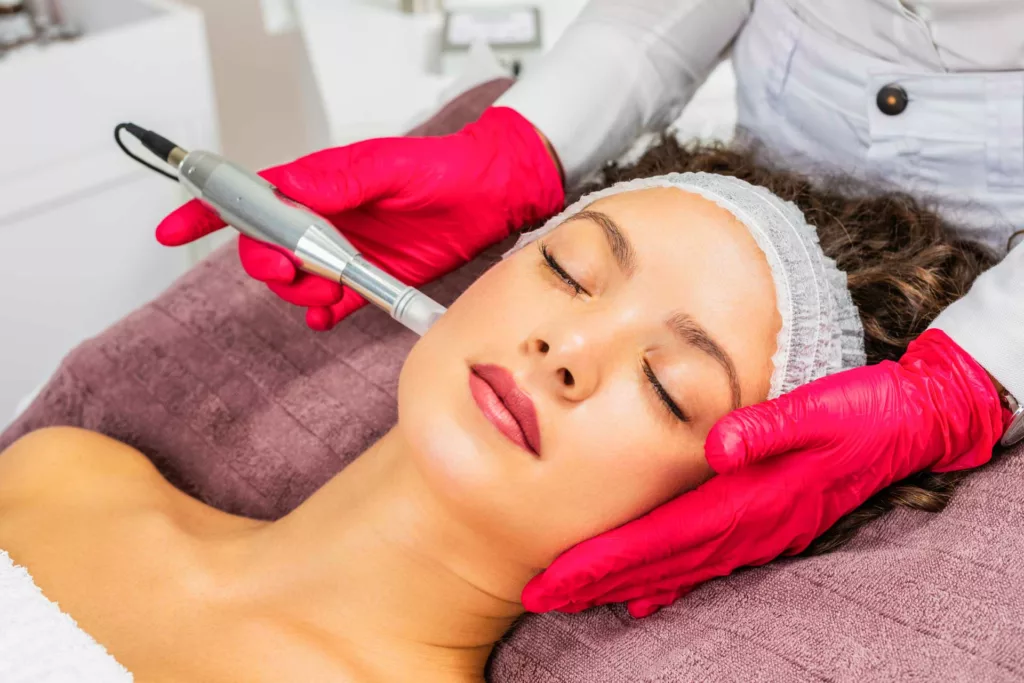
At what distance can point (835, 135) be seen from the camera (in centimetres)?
127

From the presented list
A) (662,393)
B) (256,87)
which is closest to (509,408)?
(662,393)

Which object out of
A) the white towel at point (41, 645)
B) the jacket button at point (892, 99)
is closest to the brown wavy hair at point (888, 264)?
the jacket button at point (892, 99)

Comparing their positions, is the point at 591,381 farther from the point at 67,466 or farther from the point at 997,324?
the point at 67,466

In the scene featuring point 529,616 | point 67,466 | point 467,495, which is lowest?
point 529,616

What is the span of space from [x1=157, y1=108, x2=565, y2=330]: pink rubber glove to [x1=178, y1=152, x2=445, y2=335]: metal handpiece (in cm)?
4

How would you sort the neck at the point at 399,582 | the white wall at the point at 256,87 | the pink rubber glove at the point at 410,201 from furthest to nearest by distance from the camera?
the white wall at the point at 256,87
the pink rubber glove at the point at 410,201
the neck at the point at 399,582

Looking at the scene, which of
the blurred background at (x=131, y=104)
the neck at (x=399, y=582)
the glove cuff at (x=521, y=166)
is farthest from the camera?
the blurred background at (x=131, y=104)

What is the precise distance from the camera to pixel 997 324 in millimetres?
916

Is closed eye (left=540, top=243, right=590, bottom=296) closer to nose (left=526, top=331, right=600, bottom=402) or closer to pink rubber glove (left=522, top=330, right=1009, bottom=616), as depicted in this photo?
nose (left=526, top=331, right=600, bottom=402)

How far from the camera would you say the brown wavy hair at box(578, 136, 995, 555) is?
3.31ft

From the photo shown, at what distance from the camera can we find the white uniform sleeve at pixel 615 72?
1.33m

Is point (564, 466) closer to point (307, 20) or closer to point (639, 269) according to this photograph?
point (639, 269)

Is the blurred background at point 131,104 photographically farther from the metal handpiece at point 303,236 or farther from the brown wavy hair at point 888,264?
the metal handpiece at point 303,236

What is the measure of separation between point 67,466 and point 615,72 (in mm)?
945
